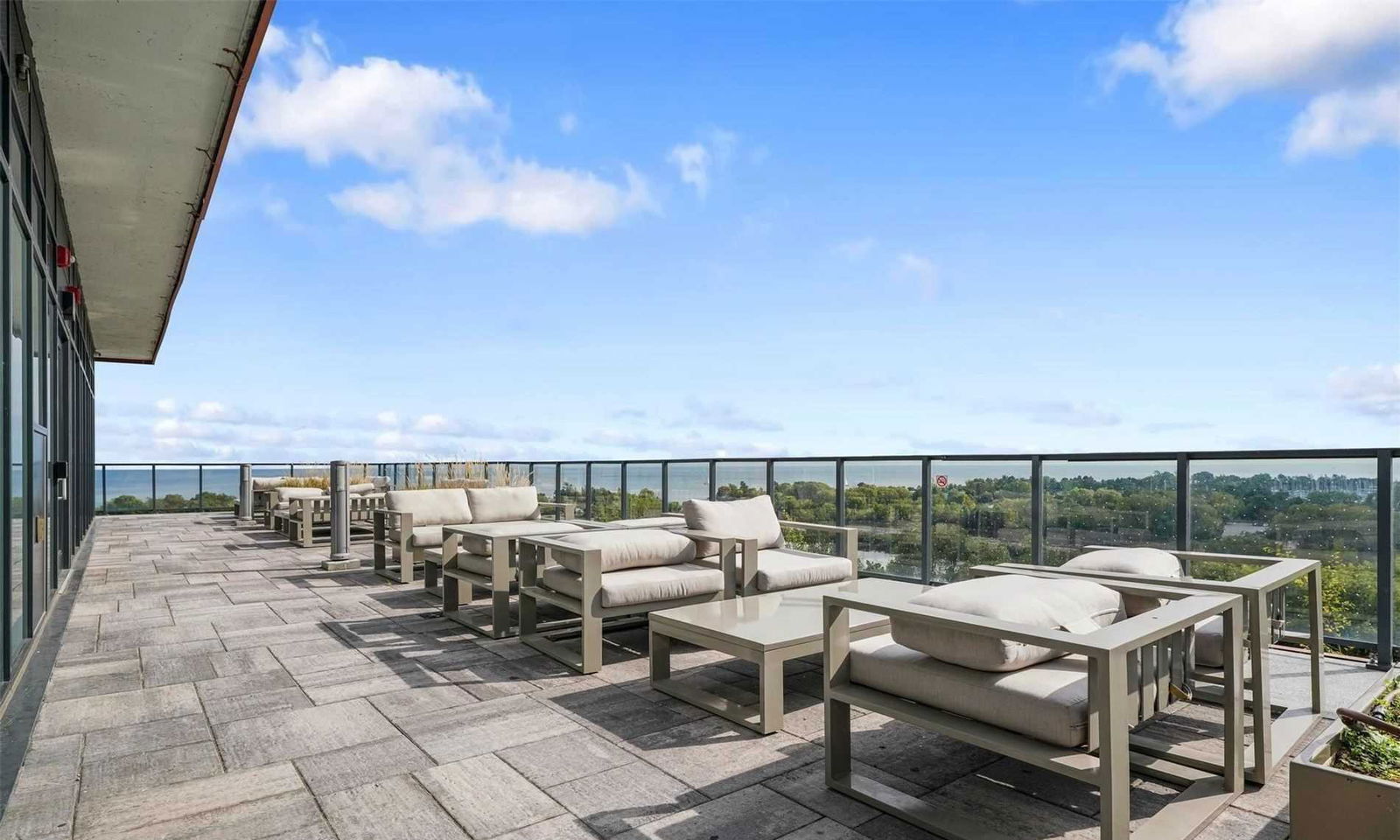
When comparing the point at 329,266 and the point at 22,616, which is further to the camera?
the point at 329,266

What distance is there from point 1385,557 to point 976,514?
2222 mm

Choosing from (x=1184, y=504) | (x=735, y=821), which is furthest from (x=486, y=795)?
(x=1184, y=504)

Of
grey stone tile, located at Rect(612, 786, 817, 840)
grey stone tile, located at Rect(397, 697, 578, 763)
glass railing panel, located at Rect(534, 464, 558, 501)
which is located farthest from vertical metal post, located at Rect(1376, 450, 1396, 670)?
glass railing panel, located at Rect(534, 464, 558, 501)

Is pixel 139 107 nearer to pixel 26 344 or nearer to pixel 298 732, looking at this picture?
pixel 26 344

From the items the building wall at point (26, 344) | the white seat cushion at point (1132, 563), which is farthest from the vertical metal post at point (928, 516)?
the building wall at point (26, 344)

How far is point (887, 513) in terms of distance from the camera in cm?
609

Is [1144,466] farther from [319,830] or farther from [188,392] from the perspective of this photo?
[188,392]

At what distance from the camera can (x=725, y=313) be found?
597 inches

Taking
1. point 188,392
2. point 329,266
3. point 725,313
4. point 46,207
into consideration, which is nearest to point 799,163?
point 725,313

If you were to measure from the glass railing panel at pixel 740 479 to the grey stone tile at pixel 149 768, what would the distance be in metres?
4.88

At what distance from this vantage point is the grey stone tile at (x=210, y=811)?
7.14ft

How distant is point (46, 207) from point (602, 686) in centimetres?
439

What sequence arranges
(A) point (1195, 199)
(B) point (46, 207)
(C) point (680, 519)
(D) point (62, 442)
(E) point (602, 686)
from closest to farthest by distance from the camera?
(E) point (602, 686), (B) point (46, 207), (C) point (680, 519), (D) point (62, 442), (A) point (1195, 199)

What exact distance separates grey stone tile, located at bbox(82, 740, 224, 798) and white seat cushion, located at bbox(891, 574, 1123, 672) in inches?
93.1
